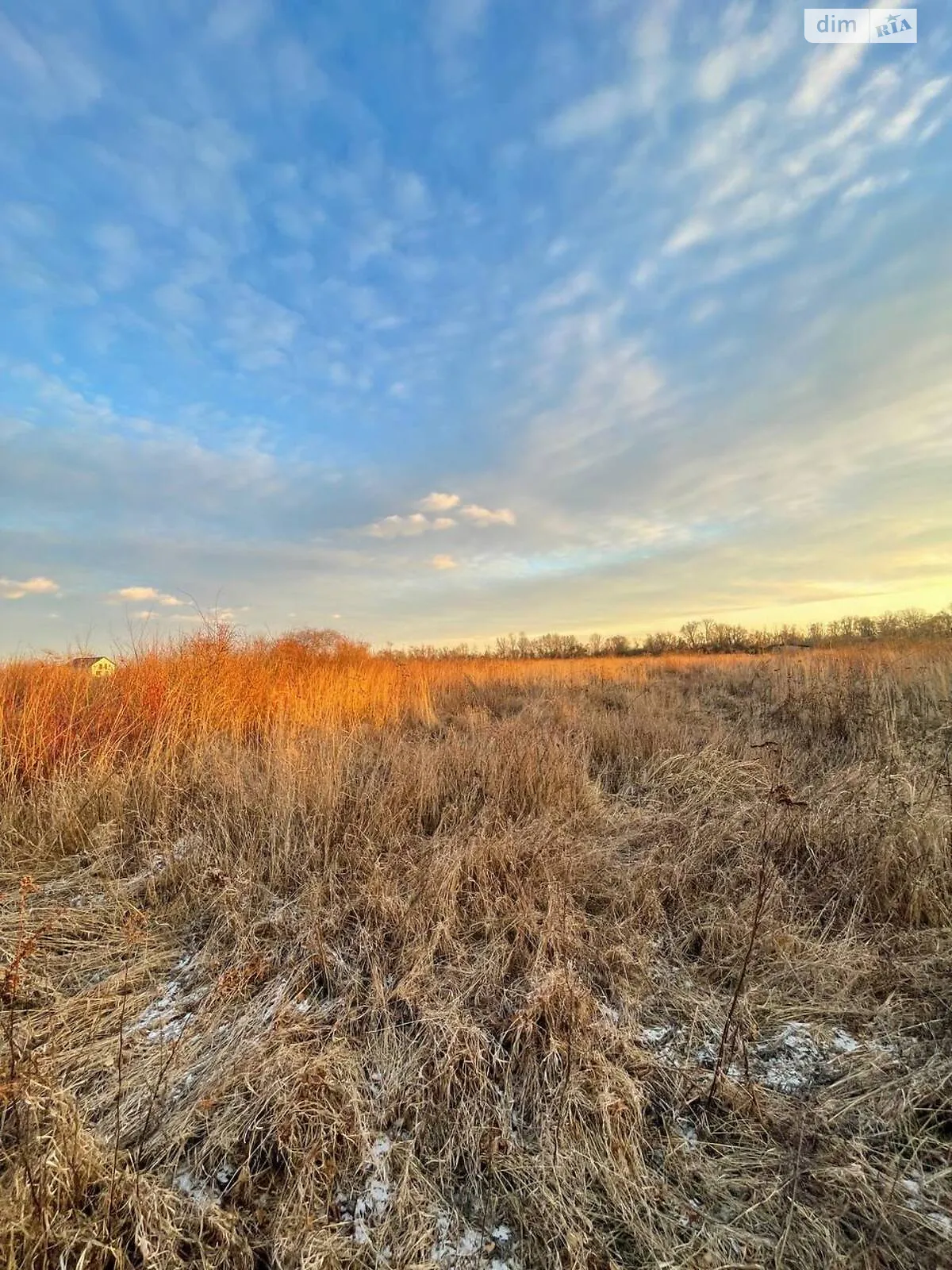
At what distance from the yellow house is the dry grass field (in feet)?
3.36

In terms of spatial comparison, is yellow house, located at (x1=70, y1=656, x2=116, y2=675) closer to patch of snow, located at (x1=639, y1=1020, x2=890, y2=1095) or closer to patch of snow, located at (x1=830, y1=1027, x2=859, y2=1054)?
patch of snow, located at (x1=639, y1=1020, x2=890, y2=1095)

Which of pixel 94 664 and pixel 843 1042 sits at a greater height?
pixel 94 664

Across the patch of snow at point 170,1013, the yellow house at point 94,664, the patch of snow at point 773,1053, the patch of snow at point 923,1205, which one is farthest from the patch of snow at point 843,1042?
the yellow house at point 94,664

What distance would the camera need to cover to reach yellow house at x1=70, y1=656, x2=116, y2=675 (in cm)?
543

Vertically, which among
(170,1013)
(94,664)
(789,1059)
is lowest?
(789,1059)

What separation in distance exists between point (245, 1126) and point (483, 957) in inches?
38.5

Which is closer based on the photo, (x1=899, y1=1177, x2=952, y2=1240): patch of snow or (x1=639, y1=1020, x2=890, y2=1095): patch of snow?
(x1=899, y1=1177, x2=952, y2=1240): patch of snow

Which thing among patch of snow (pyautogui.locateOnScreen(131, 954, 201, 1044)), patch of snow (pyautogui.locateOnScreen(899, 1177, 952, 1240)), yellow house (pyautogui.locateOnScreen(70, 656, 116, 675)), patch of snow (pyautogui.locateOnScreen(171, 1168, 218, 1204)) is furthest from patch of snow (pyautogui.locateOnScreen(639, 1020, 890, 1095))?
yellow house (pyautogui.locateOnScreen(70, 656, 116, 675))

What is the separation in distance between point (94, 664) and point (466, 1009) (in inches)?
216

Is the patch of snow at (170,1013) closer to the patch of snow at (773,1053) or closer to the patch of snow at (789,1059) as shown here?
the patch of snow at (773,1053)

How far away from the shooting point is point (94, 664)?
5.50 meters

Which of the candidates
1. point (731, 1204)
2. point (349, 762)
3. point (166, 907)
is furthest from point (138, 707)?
point (731, 1204)

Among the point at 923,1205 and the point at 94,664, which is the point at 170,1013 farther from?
the point at 94,664

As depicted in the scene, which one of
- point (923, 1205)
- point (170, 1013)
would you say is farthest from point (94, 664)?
point (923, 1205)
